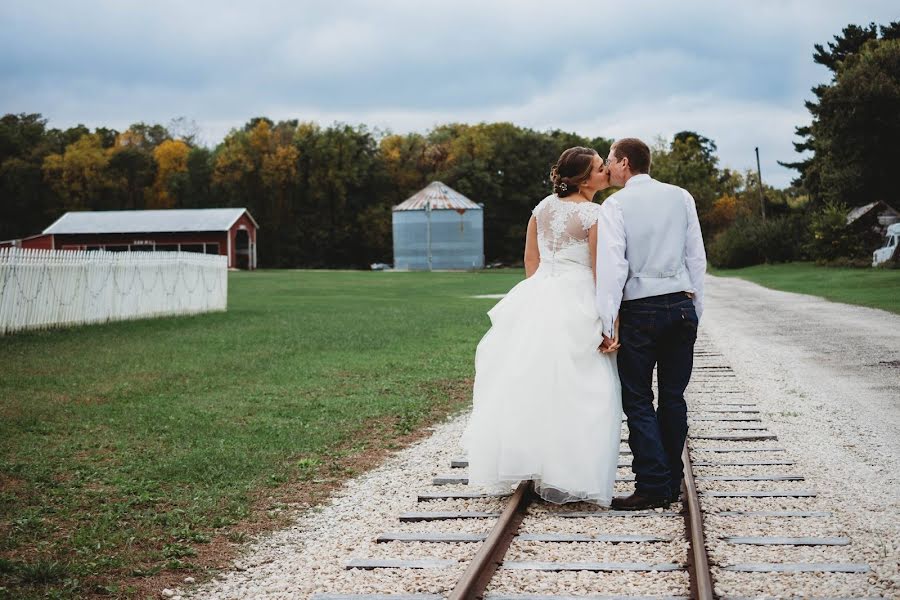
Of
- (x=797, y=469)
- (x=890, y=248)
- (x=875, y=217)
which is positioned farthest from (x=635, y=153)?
(x=875, y=217)

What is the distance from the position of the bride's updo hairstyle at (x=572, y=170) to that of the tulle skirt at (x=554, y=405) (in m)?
0.54

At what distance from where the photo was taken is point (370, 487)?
275 inches

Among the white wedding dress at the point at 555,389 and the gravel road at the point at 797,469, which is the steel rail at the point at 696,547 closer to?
the gravel road at the point at 797,469

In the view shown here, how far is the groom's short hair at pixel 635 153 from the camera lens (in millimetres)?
5699

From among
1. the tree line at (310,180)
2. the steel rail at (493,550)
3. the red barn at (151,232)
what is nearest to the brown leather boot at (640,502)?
the steel rail at (493,550)

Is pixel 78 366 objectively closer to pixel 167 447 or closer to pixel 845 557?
pixel 167 447

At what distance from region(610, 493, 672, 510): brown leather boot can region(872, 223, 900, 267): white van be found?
40.7 m

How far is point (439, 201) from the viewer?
256 ft

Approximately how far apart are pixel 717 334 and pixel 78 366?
40.6ft

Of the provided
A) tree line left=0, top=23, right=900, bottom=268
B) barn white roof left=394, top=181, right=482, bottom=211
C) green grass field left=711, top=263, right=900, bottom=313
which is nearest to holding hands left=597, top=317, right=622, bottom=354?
green grass field left=711, top=263, right=900, bottom=313

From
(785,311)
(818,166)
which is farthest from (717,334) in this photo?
(818,166)

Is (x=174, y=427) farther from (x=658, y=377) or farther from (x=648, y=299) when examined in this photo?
(x=648, y=299)

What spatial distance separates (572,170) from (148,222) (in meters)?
71.6

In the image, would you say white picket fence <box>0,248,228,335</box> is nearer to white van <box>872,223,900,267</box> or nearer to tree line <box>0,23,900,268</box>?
white van <box>872,223,900,267</box>
